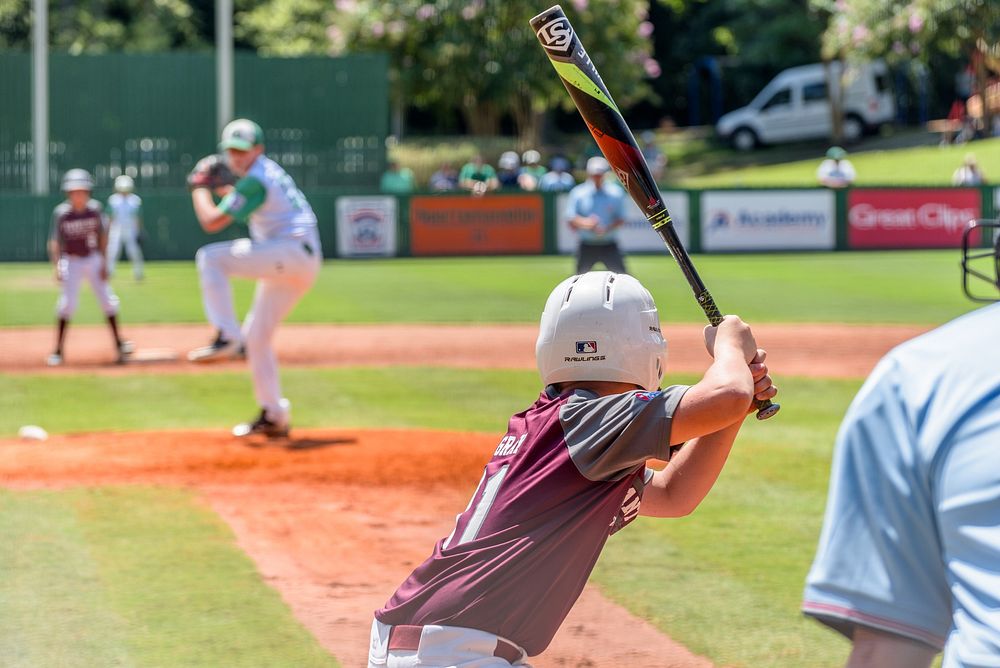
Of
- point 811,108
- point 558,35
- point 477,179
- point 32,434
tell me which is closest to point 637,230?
point 477,179

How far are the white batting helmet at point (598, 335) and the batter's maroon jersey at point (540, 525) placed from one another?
0.31 feet

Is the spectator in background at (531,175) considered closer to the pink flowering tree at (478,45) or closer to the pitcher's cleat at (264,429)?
the pink flowering tree at (478,45)

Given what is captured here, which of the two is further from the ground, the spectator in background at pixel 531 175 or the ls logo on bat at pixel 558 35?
the spectator in background at pixel 531 175

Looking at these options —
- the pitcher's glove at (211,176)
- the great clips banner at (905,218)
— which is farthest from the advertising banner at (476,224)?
the pitcher's glove at (211,176)

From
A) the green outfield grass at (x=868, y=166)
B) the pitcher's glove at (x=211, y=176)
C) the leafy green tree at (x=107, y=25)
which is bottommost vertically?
the pitcher's glove at (x=211, y=176)

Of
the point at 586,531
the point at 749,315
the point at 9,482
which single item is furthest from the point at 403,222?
the point at 586,531

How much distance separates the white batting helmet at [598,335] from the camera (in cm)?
331

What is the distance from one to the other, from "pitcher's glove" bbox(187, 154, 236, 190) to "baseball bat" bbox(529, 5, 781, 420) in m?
6.46

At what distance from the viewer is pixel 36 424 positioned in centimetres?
1168

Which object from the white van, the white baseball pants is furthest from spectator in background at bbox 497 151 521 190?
the white baseball pants

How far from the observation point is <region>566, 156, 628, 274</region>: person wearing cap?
18.2m

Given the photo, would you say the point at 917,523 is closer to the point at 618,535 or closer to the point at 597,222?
the point at 618,535

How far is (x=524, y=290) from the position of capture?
24.7 meters

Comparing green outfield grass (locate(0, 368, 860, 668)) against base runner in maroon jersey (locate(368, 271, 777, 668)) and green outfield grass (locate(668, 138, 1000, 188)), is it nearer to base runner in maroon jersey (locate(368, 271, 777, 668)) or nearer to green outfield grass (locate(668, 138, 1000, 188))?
base runner in maroon jersey (locate(368, 271, 777, 668))
